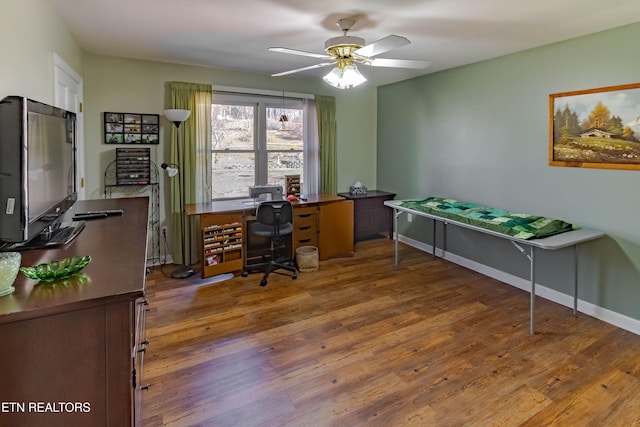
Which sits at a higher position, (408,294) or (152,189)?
(152,189)

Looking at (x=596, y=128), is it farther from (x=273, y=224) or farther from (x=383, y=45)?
(x=273, y=224)

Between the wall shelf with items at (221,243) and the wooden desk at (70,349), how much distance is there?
265cm

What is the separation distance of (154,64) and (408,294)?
12.0ft

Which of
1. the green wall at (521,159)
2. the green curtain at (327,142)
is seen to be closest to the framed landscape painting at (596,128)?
the green wall at (521,159)

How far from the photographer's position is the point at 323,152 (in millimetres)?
5078

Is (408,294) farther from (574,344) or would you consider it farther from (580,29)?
(580,29)

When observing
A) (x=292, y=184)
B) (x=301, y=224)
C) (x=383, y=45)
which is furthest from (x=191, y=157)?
(x=383, y=45)

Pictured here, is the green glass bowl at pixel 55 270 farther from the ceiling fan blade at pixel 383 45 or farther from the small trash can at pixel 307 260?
the small trash can at pixel 307 260

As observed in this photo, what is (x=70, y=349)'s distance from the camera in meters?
1.08

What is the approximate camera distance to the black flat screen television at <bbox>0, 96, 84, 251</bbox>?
4.44 feet

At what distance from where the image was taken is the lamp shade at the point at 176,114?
380cm

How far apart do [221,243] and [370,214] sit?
7.50 feet

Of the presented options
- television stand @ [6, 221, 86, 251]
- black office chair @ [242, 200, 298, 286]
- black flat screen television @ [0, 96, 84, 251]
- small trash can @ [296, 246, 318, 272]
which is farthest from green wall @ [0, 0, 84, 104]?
small trash can @ [296, 246, 318, 272]

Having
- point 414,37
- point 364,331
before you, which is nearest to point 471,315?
point 364,331
